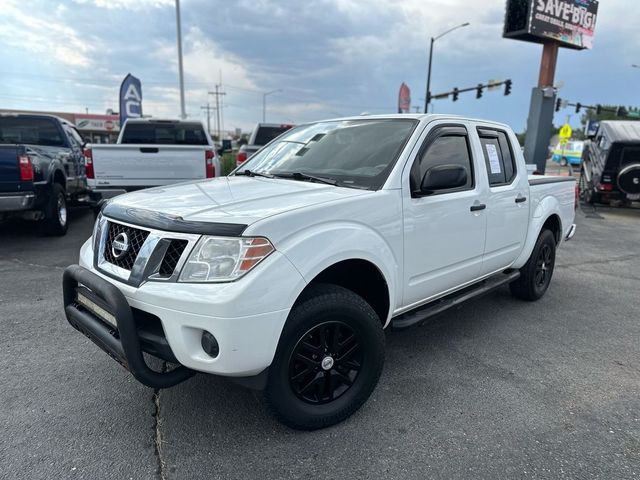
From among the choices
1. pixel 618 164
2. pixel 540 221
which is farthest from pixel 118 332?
pixel 618 164

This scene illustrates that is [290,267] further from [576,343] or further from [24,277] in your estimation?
[24,277]

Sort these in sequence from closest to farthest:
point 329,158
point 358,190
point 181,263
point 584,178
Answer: point 181,263 < point 358,190 < point 329,158 < point 584,178

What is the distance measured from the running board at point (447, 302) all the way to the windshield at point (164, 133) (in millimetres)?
7120

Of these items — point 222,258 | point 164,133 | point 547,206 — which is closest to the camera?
point 222,258

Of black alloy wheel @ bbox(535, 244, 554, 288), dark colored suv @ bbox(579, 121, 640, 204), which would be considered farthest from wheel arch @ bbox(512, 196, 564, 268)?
dark colored suv @ bbox(579, 121, 640, 204)

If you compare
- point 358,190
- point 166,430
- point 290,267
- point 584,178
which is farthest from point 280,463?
point 584,178

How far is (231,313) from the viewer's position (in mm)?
2160

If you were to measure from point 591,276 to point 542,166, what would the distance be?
567 inches

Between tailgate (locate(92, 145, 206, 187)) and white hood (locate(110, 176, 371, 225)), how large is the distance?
4.41 meters

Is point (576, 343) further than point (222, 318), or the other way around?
point (576, 343)

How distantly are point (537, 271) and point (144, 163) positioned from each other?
5948 mm

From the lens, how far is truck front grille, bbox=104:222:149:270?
2.54 m

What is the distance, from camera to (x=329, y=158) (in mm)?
3525

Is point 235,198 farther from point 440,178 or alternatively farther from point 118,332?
point 440,178
